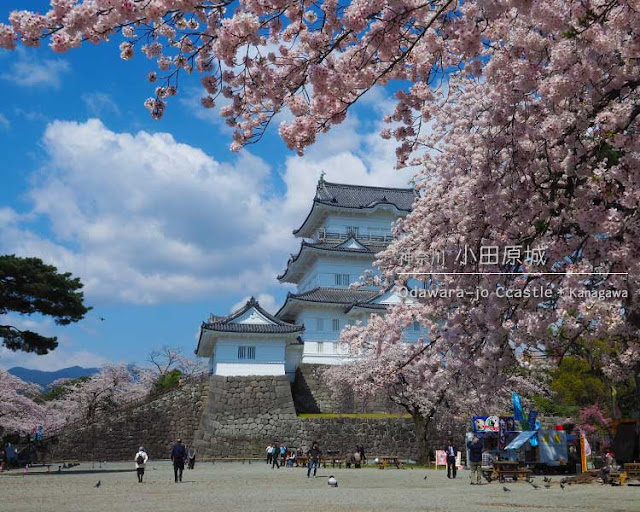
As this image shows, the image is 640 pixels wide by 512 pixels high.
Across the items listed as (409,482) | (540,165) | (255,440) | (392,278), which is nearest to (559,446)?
(409,482)

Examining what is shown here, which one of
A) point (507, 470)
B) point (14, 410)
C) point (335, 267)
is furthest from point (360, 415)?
point (14, 410)

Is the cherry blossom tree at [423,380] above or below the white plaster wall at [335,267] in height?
below

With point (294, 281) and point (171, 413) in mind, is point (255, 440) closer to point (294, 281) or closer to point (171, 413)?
point (171, 413)

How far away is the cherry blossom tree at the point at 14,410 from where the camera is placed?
138 ft

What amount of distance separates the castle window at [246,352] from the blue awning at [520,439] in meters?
18.0

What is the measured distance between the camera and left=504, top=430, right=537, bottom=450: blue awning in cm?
2427

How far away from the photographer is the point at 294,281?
51.8 m

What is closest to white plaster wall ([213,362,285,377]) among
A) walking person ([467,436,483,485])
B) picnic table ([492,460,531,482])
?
walking person ([467,436,483,485])

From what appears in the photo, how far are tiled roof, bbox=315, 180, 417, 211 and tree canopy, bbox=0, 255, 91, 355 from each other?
81.4ft

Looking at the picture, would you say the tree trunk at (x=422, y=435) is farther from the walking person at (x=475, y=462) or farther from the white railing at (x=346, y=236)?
the white railing at (x=346, y=236)

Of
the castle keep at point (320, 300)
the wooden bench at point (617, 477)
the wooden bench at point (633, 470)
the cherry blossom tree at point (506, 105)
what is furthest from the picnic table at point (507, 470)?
the castle keep at point (320, 300)

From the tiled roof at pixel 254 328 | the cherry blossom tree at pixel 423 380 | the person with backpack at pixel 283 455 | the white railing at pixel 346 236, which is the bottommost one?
the person with backpack at pixel 283 455

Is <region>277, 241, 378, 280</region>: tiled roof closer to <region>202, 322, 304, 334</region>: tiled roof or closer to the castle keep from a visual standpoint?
the castle keep

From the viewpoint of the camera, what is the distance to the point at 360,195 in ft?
164
